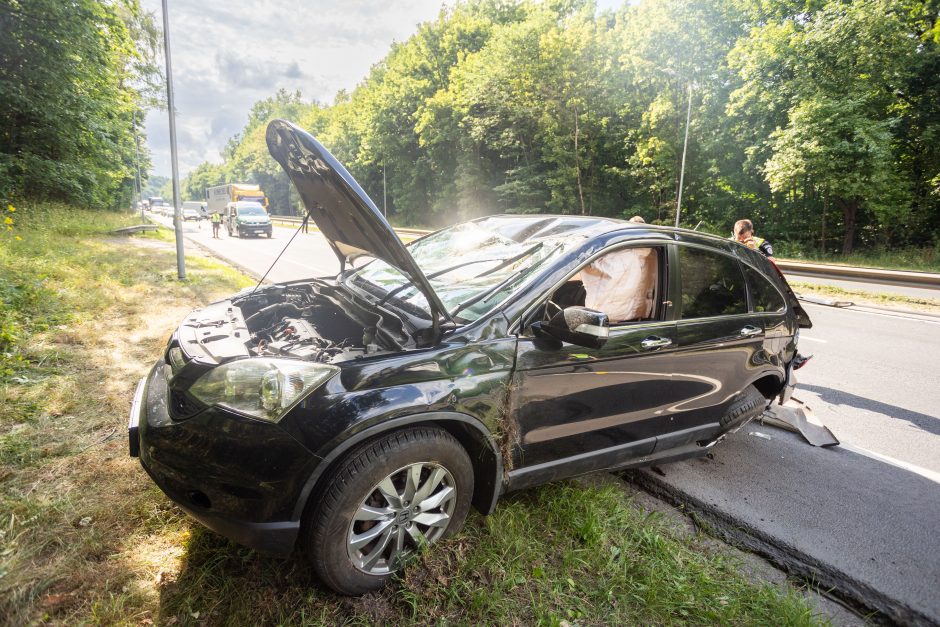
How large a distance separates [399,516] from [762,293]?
2962 mm

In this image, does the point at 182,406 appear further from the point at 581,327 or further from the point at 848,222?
the point at 848,222

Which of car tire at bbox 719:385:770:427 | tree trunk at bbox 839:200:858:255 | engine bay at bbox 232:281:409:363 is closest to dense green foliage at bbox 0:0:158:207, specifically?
engine bay at bbox 232:281:409:363

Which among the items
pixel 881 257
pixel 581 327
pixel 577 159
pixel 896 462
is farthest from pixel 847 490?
pixel 577 159

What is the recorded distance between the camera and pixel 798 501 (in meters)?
3.09

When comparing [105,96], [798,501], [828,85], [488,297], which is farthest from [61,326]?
[828,85]

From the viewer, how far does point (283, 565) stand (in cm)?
221

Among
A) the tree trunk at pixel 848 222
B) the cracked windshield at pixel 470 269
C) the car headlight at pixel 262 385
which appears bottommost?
the car headlight at pixel 262 385

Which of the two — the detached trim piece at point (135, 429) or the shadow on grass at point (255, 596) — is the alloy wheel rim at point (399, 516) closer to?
the shadow on grass at point (255, 596)

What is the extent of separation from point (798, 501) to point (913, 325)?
787cm

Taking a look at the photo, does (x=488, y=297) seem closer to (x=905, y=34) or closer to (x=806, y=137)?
(x=806, y=137)

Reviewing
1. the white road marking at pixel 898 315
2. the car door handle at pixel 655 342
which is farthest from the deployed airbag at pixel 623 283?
the white road marking at pixel 898 315

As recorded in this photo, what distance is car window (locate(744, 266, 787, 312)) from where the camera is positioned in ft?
11.0

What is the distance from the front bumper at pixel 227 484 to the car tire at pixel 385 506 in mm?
145

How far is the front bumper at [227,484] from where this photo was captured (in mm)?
1814
